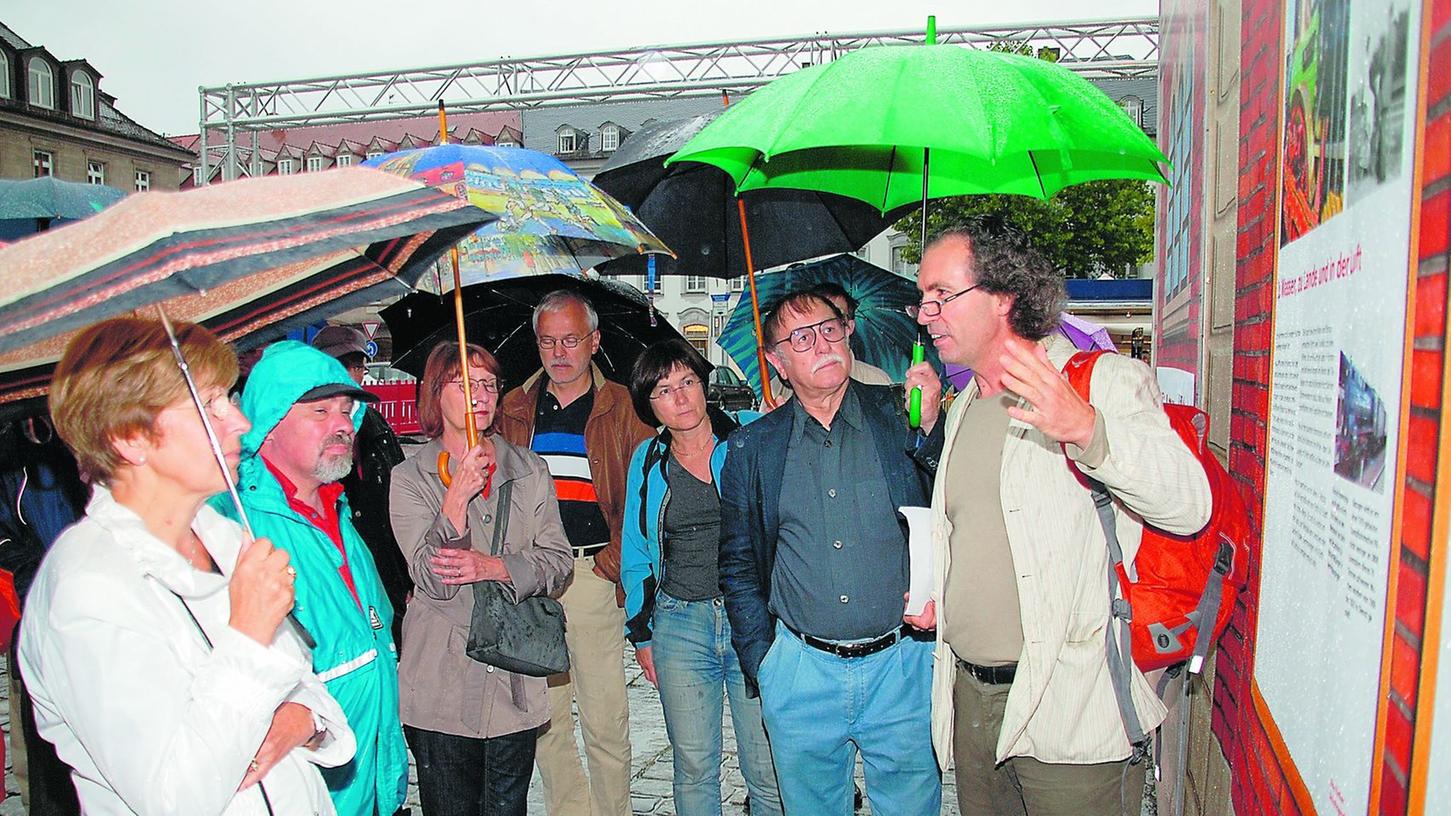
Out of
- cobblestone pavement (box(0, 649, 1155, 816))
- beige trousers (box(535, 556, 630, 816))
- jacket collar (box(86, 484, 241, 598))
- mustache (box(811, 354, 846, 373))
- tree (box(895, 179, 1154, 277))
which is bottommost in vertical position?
cobblestone pavement (box(0, 649, 1155, 816))

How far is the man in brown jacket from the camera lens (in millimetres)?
4379

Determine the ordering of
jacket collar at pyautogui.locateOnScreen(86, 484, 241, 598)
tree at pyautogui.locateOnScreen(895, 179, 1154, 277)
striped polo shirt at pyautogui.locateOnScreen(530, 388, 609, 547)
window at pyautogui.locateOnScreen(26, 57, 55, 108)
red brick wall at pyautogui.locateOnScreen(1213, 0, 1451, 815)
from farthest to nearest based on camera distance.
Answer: window at pyautogui.locateOnScreen(26, 57, 55, 108), tree at pyautogui.locateOnScreen(895, 179, 1154, 277), striped polo shirt at pyautogui.locateOnScreen(530, 388, 609, 547), jacket collar at pyautogui.locateOnScreen(86, 484, 241, 598), red brick wall at pyautogui.locateOnScreen(1213, 0, 1451, 815)

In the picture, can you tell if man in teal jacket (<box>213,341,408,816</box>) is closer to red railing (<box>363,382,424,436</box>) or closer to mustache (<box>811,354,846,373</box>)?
mustache (<box>811,354,846,373</box>)

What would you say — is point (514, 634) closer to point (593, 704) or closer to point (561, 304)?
point (593, 704)

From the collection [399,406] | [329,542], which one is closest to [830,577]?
[329,542]

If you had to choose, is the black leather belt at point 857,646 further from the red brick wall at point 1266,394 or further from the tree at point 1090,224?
the tree at point 1090,224

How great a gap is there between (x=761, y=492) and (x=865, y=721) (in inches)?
32.6

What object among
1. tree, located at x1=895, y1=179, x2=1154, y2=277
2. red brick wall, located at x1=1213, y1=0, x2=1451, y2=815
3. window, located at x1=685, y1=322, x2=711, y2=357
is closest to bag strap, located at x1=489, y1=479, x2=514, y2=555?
red brick wall, located at x1=1213, y1=0, x2=1451, y2=815

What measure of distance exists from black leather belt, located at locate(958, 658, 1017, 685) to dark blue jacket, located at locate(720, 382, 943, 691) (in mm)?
663

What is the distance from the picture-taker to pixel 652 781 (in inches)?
198

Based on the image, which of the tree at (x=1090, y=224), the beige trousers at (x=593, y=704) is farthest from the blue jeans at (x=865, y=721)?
the tree at (x=1090, y=224)

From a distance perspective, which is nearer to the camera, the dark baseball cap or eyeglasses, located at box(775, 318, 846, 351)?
the dark baseball cap

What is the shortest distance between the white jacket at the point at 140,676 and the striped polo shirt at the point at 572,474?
2463mm

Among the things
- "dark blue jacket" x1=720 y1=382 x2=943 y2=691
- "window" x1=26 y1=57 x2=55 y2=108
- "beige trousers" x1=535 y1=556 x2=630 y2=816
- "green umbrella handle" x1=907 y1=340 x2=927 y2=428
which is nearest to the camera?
"green umbrella handle" x1=907 y1=340 x2=927 y2=428
